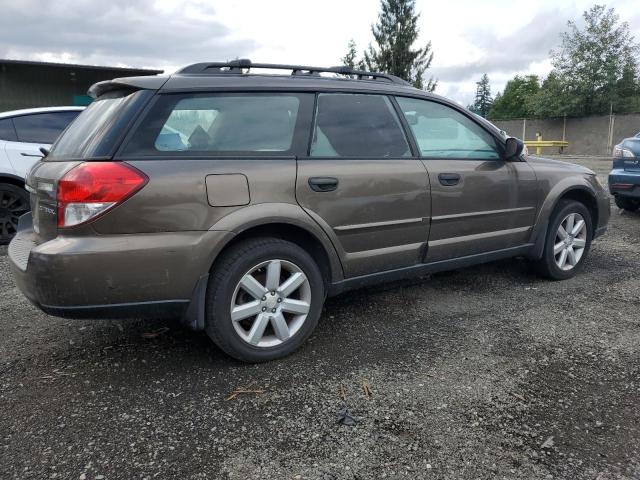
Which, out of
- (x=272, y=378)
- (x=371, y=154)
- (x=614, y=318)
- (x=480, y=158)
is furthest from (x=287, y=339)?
(x=614, y=318)

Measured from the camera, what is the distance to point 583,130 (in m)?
29.7

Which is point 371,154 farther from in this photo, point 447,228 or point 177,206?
point 177,206

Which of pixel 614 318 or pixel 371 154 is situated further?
pixel 614 318

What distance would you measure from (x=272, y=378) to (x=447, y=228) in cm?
169

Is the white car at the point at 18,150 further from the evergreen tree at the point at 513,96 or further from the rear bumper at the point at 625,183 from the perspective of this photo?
the evergreen tree at the point at 513,96

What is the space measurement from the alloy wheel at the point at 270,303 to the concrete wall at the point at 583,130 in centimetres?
2818

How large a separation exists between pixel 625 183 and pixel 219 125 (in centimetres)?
656

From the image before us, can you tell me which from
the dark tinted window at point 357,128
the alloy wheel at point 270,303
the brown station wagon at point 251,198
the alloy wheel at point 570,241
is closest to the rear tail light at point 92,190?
the brown station wagon at point 251,198

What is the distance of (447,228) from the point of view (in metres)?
3.78

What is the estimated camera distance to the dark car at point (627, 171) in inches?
287

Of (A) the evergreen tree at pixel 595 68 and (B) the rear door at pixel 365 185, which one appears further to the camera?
(A) the evergreen tree at pixel 595 68

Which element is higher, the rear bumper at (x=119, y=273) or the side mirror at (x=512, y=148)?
the side mirror at (x=512, y=148)

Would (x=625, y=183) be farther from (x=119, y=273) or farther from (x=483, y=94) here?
(x=483, y=94)

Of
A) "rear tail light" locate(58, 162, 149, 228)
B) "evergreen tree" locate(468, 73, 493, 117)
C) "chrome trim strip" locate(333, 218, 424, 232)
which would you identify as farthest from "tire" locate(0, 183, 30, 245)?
"evergreen tree" locate(468, 73, 493, 117)
